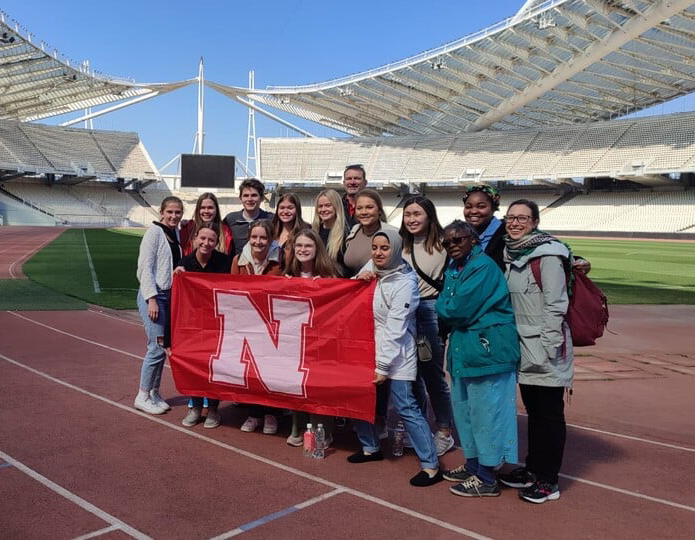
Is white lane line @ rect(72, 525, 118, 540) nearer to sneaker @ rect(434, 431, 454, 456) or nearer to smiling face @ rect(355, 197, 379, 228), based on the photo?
sneaker @ rect(434, 431, 454, 456)

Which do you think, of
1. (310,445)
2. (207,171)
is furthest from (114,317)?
(207,171)

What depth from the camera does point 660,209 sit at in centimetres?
4753

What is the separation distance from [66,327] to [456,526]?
7.57 meters

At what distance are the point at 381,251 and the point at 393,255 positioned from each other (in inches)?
3.3

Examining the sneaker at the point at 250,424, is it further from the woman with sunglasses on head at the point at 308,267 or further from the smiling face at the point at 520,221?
the smiling face at the point at 520,221

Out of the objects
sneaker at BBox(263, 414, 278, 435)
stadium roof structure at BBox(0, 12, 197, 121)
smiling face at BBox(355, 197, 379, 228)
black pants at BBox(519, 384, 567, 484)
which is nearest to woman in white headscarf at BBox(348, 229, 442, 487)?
smiling face at BBox(355, 197, 379, 228)

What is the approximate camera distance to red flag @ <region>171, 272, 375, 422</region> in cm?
436

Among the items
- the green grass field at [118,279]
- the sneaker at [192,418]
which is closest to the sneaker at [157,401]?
the sneaker at [192,418]

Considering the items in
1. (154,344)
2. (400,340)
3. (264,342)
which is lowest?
(154,344)

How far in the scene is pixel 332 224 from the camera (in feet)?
16.8

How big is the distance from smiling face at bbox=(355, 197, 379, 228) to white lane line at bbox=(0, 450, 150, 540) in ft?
8.36

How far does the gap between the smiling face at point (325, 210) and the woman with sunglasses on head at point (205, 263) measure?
929mm

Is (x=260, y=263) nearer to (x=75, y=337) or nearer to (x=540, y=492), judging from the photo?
(x=540, y=492)

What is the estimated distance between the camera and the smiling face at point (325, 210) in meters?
5.01
